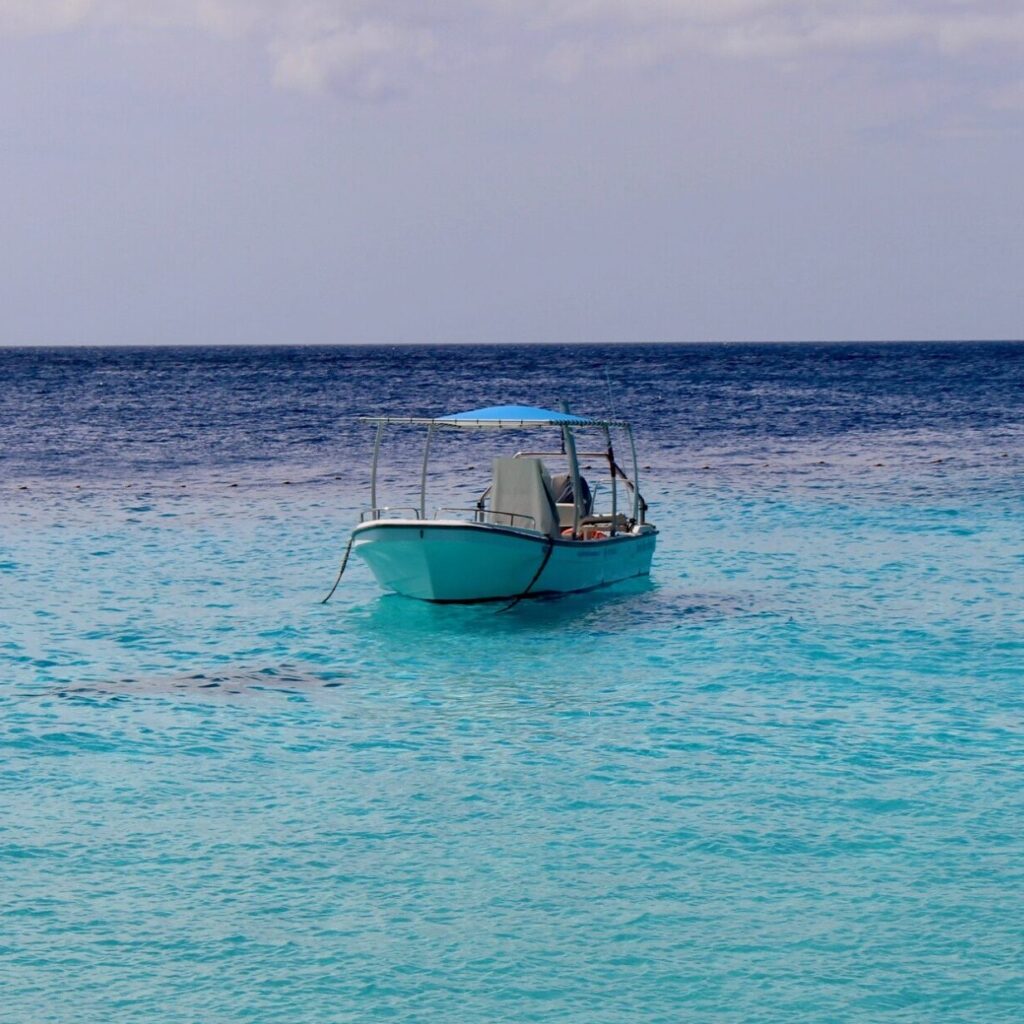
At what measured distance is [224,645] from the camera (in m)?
19.1

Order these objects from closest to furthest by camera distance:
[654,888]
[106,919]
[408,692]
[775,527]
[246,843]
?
[106,919]
[654,888]
[246,843]
[408,692]
[775,527]

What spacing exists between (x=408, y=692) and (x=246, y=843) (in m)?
5.12

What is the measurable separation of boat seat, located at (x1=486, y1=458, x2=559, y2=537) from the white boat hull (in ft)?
1.81

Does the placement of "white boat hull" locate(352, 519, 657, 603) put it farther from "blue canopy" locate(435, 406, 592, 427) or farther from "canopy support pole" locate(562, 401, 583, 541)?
"blue canopy" locate(435, 406, 592, 427)

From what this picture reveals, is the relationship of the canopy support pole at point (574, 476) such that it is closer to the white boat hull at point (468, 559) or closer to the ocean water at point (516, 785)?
the white boat hull at point (468, 559)

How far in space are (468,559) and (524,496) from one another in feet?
5.92

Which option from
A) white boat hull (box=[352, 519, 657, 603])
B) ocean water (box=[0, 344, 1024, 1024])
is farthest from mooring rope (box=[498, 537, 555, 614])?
ocean water (box=[0, 344, 1024, 1024])

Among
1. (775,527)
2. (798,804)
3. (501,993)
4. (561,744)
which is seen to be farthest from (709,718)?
(775,527)

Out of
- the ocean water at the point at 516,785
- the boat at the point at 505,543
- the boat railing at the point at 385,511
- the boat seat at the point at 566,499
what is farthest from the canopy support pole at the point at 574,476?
the boat railing at the point at 385,511

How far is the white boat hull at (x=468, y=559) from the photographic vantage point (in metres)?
20.0

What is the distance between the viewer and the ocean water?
9.17 meters

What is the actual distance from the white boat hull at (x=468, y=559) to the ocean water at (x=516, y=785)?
1.26ft

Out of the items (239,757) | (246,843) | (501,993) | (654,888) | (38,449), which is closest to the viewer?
(501,993)

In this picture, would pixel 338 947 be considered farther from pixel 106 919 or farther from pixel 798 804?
pixel 798 804
